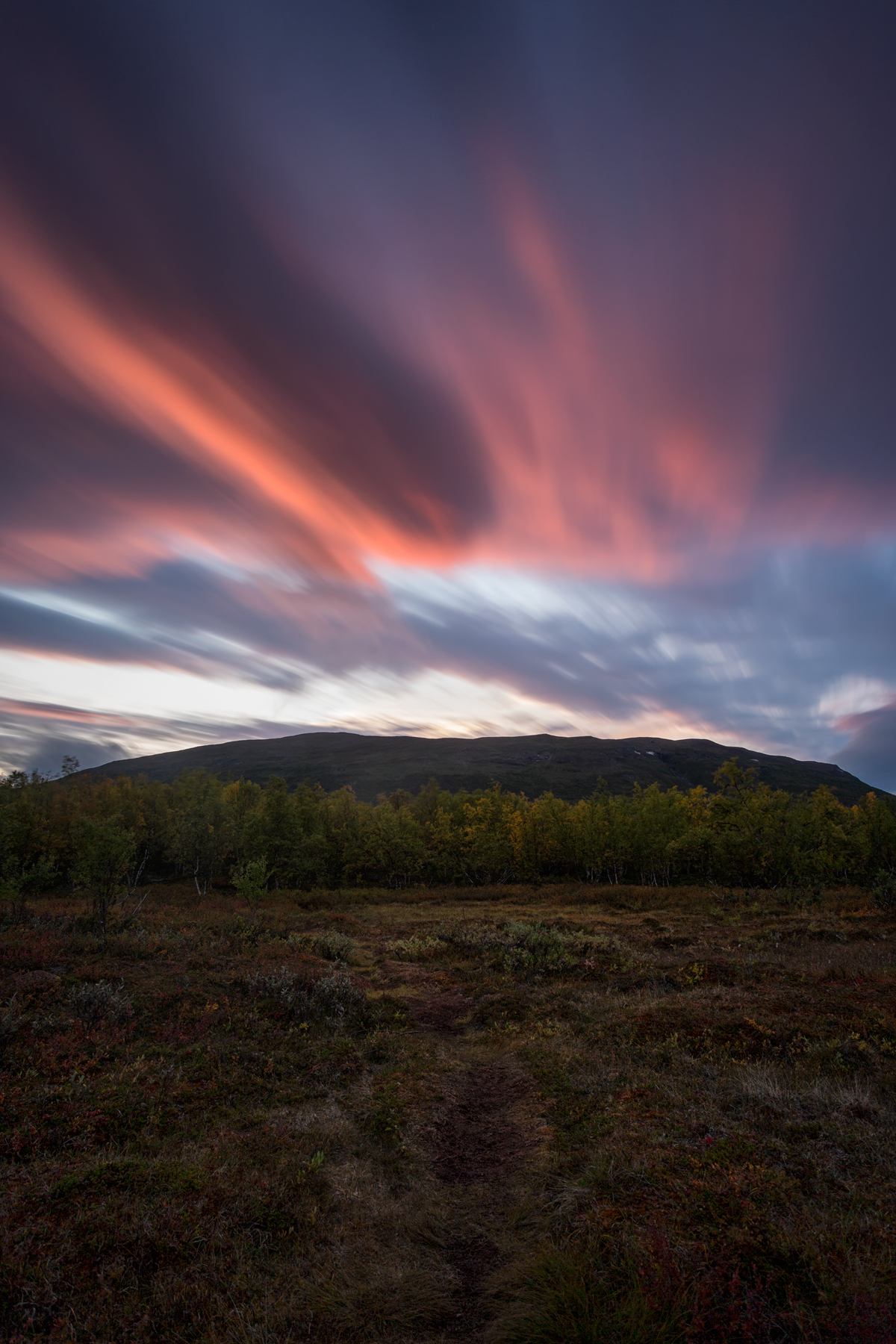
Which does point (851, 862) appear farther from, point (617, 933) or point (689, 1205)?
point (689, 1205)

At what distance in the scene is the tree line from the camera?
6219cm

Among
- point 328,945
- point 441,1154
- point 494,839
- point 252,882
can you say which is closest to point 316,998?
point 441,1154

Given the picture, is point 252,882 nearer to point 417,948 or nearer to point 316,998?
point 417,948

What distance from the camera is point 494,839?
→ 71.6 m

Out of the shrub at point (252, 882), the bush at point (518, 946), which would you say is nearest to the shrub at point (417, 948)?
the bush at point (518, 946)

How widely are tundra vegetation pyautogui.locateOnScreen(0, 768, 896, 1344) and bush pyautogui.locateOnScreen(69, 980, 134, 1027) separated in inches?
2.8

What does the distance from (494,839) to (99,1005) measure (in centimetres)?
6078

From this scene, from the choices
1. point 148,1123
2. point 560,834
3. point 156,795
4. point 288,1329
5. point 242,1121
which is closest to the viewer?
point 288,1329

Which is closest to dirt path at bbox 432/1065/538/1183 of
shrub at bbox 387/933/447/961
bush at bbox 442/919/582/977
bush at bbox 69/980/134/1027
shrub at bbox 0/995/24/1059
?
bush at bbox 69/980/134/1027

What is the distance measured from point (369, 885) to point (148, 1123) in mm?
66885

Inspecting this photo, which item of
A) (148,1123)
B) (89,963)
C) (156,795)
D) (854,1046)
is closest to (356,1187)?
(148,1123)

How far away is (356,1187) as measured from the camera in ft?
28.4

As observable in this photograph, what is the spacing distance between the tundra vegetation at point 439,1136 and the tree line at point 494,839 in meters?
37.7

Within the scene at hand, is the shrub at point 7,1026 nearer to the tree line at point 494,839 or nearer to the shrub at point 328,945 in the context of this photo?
the shrub at point 328,945
